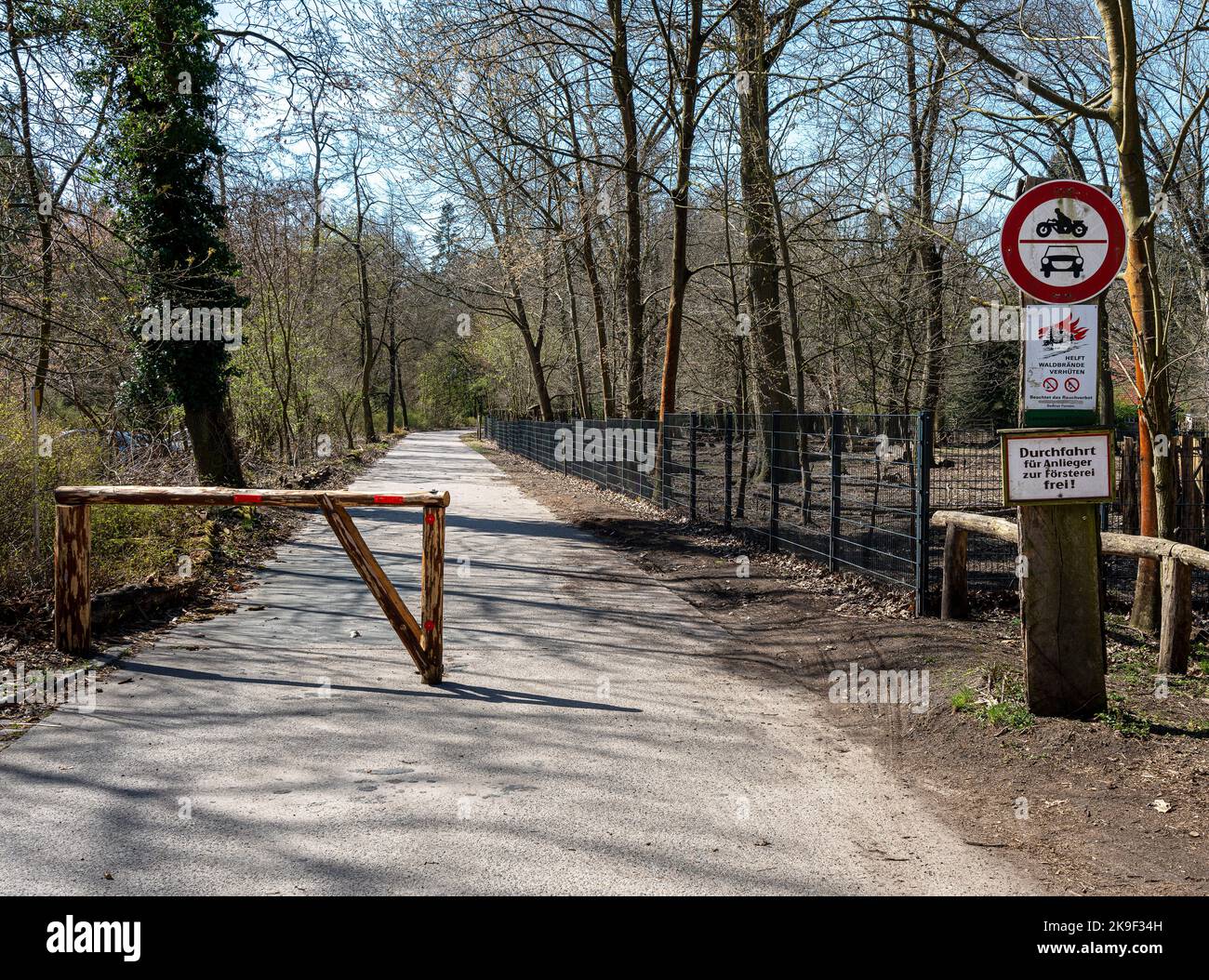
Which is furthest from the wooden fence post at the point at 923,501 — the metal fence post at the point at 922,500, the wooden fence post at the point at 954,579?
the wooden fence post at the point at 954,579

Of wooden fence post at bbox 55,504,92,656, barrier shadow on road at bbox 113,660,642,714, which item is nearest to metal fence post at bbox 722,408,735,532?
barrier shadow on road at bbox 113,660,642,714

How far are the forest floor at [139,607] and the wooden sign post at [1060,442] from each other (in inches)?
233

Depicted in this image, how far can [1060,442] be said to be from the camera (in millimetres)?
5742

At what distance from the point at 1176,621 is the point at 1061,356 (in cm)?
243

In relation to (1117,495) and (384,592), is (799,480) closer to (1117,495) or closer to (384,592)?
(1117,495)

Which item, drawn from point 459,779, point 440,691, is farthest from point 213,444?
point 459,779

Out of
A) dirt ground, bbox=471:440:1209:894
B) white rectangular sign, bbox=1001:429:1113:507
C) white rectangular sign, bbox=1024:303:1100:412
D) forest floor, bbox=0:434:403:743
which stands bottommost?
dirt ground, bbox=471:440:1209:894

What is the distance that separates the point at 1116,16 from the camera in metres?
7.53

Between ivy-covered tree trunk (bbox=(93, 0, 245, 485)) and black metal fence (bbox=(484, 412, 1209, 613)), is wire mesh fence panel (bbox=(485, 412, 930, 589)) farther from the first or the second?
ivy-covered tree trunk (bbox=(93, 0, 245, 485))

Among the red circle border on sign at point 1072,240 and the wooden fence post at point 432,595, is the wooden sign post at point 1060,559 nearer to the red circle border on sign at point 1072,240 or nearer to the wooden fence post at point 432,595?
the red circle border on sign at point 1072,240

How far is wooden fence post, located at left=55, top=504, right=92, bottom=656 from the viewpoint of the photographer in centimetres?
734

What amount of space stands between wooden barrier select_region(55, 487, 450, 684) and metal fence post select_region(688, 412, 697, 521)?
366 inches

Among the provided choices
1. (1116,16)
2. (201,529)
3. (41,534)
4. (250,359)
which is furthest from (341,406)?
(1116,16)

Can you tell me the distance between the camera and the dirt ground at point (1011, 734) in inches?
173
